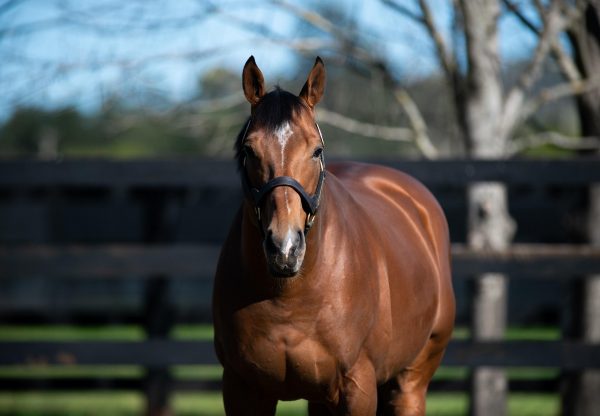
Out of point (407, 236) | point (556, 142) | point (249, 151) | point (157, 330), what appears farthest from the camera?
point (556, 142)

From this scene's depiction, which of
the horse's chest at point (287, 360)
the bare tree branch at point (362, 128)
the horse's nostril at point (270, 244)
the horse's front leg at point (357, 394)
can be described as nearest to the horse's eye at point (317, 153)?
the horse's nostril at point (270, 244)

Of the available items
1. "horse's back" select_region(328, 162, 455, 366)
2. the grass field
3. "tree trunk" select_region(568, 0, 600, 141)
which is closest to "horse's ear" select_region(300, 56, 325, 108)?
"horse's back" select_region(328, 162, 455, 366)

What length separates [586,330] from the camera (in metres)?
5.89

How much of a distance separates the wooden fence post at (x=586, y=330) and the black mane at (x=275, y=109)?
3.42m

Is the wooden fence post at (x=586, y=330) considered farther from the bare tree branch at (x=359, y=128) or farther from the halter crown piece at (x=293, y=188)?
the halter crown piece at (x=293, y=188)

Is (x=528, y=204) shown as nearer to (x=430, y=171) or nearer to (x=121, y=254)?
(x=430, y=171)

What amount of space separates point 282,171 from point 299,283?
1.42ft

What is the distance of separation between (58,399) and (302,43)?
14.2 feet

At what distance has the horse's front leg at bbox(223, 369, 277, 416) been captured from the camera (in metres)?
3.12

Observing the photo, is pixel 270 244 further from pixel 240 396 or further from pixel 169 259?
pixel 169 259

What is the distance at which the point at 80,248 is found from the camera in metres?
5.50

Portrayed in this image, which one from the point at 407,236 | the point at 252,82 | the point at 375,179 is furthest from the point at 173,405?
the point at 252,82

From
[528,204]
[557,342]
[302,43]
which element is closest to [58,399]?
[302,43]

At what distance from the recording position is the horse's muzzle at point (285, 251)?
260 centimetres
